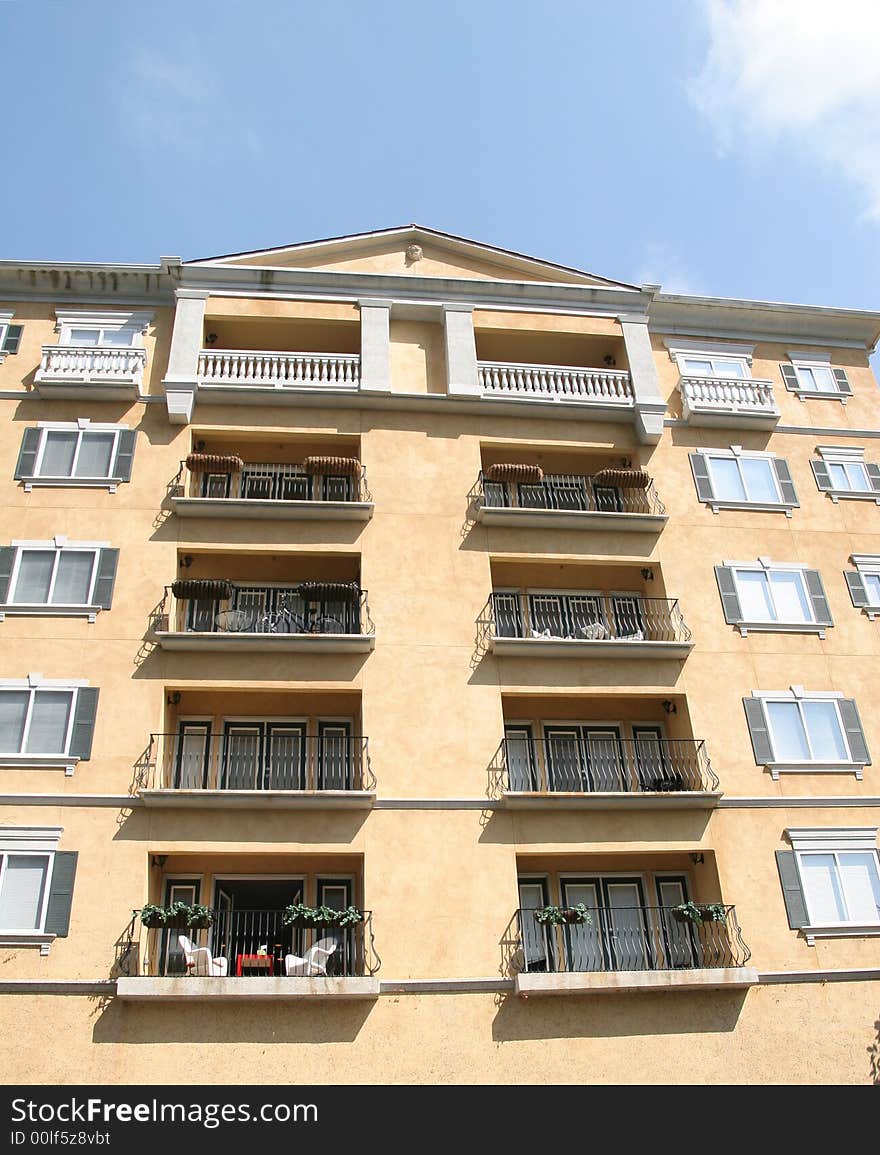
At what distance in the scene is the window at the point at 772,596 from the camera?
26281 millimetres

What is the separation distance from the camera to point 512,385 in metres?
29.3

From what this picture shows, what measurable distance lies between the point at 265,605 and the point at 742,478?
44.6 feet

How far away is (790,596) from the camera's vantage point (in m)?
26.9

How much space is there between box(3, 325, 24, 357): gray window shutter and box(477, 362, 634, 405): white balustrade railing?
12968 mm

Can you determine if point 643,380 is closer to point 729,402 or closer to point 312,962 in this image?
point 729,402

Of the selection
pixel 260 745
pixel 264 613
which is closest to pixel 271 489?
pixel 264 613

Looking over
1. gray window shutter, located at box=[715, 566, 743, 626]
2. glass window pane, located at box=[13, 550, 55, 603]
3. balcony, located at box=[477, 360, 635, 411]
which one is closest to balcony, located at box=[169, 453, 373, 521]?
glass window pane, located at box=[13, 550, 55, 603]

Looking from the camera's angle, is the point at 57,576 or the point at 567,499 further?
the point at 567,499

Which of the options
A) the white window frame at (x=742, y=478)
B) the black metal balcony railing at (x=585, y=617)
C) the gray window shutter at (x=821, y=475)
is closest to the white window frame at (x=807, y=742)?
the black metal balcony railing at (x=585, y=617)

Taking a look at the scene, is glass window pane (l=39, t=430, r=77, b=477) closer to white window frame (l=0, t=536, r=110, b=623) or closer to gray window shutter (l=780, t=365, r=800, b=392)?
white window frame (l=0, t=536, r=110, b=623)

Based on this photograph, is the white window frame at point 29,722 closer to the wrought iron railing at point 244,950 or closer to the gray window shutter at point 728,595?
the wrought iron railing at point 244,950

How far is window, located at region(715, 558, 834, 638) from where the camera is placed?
26.3m
